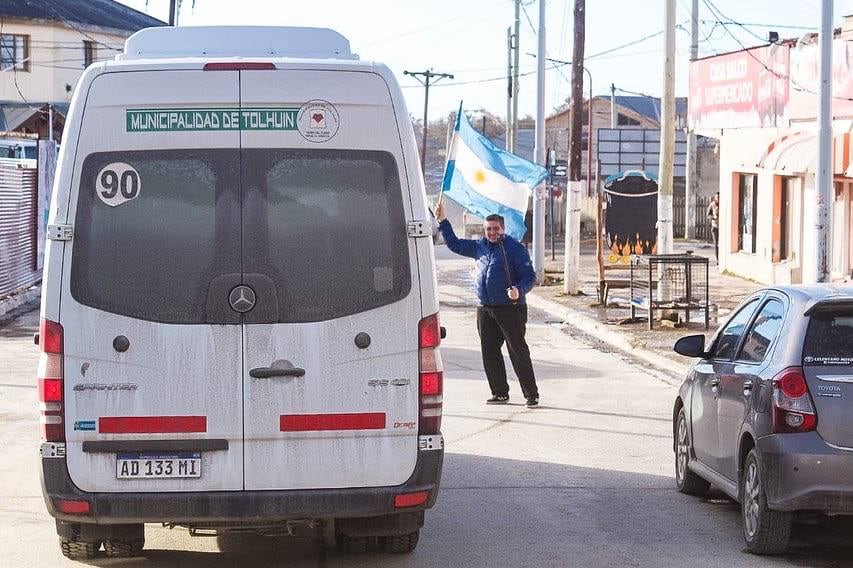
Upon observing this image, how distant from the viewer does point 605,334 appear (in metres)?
22.3

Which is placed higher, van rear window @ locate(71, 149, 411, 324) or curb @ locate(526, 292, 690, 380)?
van rear window @ locate(71, 149, 411, 324)

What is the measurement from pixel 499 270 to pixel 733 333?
16.1 feet

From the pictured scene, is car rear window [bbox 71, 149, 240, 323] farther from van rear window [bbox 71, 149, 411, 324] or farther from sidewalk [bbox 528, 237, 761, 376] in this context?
sidewalk [bbox 528, 237, 761, 376]

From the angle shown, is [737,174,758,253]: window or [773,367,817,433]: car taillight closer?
[773,367,817,433]: car taillight

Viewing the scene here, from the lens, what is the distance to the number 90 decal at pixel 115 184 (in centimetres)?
677

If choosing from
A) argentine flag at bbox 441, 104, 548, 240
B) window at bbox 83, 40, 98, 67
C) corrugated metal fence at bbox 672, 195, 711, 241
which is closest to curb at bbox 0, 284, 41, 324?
argentine flag at bbox 441, 104, 548, 240

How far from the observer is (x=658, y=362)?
1870 cm

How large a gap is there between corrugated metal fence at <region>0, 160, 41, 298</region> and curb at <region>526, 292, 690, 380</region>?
9656 mm

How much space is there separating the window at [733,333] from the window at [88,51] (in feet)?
185

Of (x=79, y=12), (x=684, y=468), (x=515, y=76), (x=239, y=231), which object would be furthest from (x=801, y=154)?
(x=79, y=12)

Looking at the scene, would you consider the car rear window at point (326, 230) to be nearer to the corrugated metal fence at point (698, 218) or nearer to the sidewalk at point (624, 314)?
the sidewalk at point (624, 314)

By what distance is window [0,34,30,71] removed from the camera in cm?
6106

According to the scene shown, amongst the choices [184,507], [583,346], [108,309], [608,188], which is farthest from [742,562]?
[608,188]

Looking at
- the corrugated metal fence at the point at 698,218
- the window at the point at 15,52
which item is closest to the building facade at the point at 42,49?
the window at the point at 15,52
